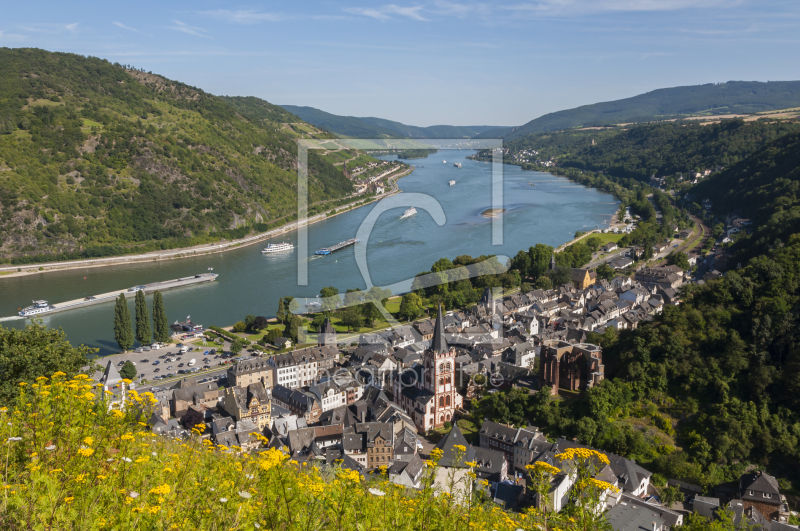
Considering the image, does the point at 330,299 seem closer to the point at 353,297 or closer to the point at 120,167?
the point at 353,297

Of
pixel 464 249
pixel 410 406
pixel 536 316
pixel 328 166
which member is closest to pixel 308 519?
pixel 410 406

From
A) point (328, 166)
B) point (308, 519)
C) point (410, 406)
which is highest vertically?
point (328, 166)

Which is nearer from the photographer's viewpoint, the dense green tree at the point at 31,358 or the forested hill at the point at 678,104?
the dense green tree at the point at 31,358

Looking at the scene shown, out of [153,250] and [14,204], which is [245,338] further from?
[14,204]

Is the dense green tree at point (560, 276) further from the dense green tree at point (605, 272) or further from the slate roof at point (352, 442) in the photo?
the slate roof at point (352, 442)

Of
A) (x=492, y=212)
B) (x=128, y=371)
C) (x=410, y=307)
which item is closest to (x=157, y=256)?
(x=128, y=371)

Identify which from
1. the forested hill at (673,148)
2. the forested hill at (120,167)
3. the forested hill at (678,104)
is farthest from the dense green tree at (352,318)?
the forested hill at (678,104)
